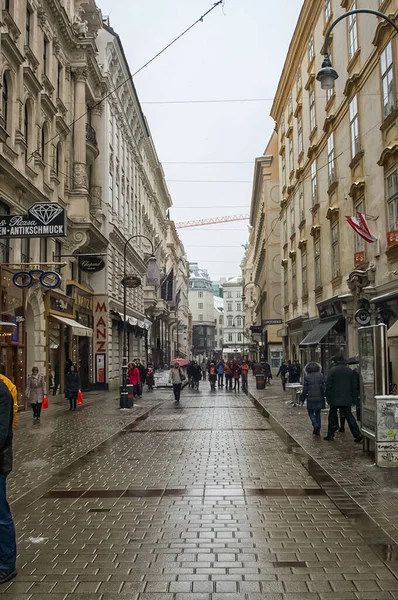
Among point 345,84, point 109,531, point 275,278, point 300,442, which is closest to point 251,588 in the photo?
point 109,531

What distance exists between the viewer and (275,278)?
53906 mm

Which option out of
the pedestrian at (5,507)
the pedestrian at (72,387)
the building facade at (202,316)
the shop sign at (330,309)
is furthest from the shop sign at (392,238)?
the building facade at (202,316)

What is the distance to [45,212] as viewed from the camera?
17141mm

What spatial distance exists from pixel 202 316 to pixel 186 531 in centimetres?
15139

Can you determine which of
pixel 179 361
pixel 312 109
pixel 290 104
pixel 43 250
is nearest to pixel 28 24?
pixel 43 250

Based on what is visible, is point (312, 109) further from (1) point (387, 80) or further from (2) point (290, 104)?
(1) point (387, 80)

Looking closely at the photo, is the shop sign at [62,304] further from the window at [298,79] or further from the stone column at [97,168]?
the window at [298,79]

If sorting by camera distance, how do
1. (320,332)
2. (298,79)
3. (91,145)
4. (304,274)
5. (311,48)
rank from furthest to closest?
(298,79) < (304,274) < (91,145) < (311,48) < (320,332)

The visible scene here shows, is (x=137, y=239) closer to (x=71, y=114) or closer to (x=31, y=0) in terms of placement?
(x=71, y=114)

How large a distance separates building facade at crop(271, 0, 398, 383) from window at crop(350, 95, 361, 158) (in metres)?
0.04

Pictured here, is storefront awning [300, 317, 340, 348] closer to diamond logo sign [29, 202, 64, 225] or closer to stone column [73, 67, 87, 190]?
diamond logo sign [29, 202, 64, 225]

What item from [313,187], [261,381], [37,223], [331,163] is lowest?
[261,381]

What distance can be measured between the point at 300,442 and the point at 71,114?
75.3 ft

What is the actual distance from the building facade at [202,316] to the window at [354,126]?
130736 mm
